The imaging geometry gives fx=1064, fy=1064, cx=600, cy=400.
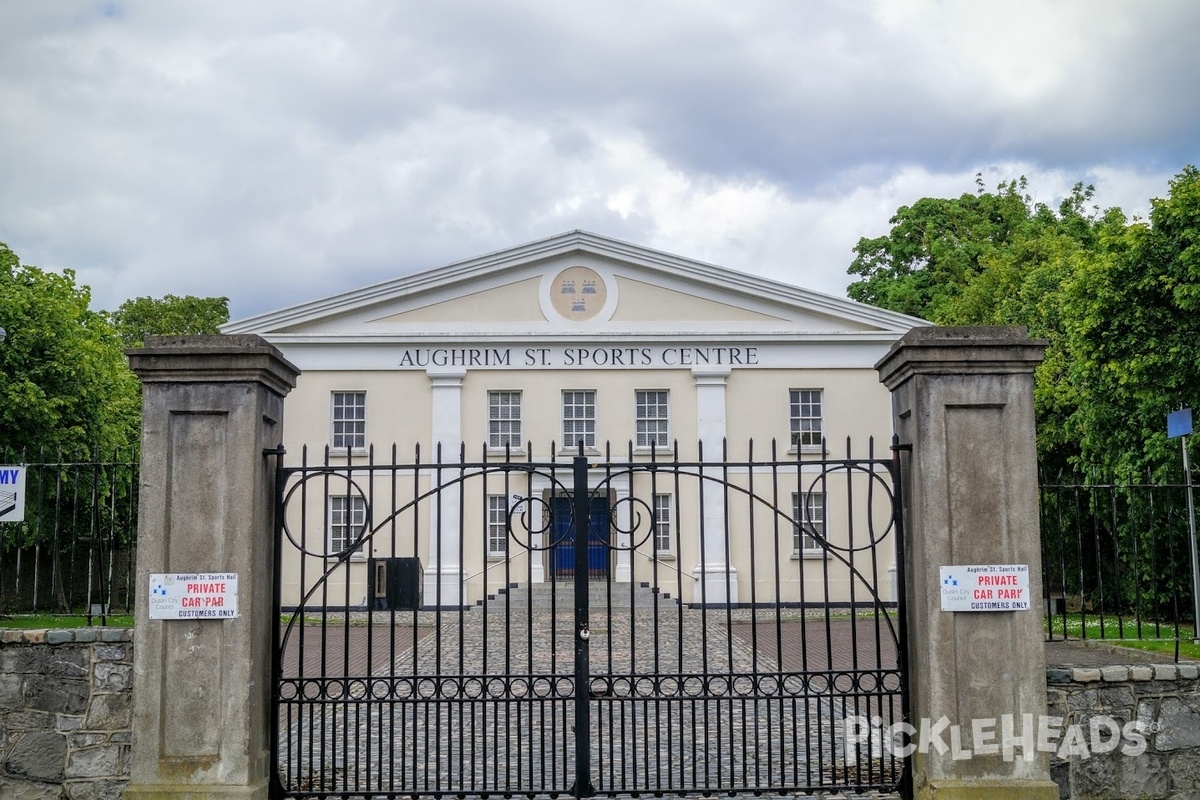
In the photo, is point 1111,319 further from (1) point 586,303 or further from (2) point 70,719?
(2) point 70,719

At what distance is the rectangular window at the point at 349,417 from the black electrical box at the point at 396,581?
1935 cm

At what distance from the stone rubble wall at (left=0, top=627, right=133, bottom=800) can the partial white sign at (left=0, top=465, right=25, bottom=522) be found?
1.36 meters

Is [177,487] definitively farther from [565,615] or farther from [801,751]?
[565,615]

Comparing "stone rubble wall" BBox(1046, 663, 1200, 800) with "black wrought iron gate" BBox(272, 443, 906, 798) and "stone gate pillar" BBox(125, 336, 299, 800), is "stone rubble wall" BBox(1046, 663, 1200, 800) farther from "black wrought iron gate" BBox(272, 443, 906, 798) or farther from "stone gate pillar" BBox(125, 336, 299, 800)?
"stone gate pillar" BBox(125, 336, 299, 800)

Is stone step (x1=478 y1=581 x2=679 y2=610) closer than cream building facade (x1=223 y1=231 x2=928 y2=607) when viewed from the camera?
Yes

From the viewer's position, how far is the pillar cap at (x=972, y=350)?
6.49 meters

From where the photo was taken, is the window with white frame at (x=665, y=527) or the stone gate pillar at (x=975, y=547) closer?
the stone gate pillar at (x=975, y=547)

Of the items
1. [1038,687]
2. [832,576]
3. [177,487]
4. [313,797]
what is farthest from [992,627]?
[832,576]

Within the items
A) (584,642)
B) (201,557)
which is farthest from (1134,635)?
(201,557)

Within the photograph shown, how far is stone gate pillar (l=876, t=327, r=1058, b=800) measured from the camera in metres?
6.33

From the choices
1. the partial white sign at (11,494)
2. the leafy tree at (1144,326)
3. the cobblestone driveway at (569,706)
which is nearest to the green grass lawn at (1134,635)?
the cobblestone driveway at (569,706)

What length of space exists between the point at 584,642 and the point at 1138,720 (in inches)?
140

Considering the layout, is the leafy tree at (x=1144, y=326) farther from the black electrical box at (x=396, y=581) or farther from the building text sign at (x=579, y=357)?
the black electrical box at (x=396, y=581)

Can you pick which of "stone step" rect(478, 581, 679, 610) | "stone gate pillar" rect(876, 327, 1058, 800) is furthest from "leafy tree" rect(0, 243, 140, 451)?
"stone gate pillar" rect(876, 327, 1058, 800)
